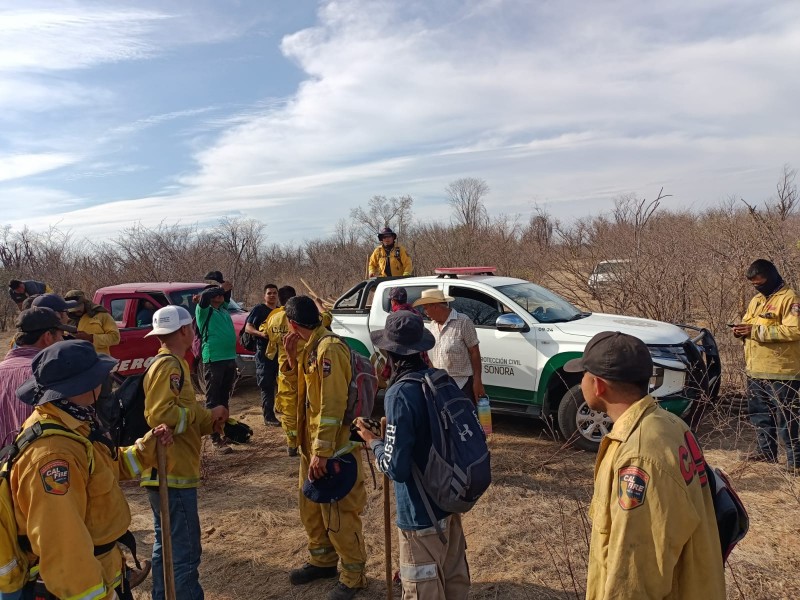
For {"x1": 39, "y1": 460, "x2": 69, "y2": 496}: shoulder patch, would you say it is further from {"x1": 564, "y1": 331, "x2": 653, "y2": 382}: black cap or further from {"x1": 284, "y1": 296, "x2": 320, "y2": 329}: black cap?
{"x1": 564, "y1": 331, "x2": 653, "y2": 382}: black cap

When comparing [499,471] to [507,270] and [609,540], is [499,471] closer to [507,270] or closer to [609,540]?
[609,540]

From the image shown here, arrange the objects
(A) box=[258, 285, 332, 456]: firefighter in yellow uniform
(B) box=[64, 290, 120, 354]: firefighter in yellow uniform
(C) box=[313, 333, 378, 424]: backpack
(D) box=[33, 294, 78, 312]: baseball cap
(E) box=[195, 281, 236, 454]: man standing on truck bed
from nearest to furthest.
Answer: (C) box=[313, 333, 378, 424]: backpack, (D) box=[33, 294, 78, 312]: baseball cap, (A) box=[258, 285, 332, 456]: firefighter in yellow uniform, (B) box=[64, 290, 120, 354]: firefighter in yellow uniform, (E) box=[195, 281, 236, 454]: man standing on truck bed

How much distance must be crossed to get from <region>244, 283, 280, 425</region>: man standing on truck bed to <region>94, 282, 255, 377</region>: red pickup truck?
4.66 feet

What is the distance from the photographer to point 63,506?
1.88 meters

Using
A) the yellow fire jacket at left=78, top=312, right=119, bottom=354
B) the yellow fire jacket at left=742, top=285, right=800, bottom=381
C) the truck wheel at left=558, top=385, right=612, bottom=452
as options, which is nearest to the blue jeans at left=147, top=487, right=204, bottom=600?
the yellow fire jacket at left=78, top=312, right=119, bottom=354

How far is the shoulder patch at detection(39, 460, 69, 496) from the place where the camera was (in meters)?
1.88

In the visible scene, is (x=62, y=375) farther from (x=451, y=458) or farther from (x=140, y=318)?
(x=140, y=318)

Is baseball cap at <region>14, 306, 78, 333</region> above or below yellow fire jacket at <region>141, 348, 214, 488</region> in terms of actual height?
above

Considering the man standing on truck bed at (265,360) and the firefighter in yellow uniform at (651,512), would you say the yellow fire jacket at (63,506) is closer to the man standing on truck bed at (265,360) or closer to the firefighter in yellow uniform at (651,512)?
the firefighter in yellow uniform at (651,512)

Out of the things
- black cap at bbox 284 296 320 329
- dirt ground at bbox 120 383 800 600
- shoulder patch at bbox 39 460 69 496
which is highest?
black cap at bbox 284 296 320 329

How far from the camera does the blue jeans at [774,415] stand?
477 cm

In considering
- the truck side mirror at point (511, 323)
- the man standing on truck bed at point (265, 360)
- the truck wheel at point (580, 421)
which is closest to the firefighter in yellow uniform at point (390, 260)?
the man standing on truck bed at point (265, 360)

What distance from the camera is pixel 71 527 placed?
1880 mm

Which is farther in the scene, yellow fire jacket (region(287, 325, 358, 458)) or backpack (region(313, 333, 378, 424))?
backpack (region(313, 333, 378, 424))
